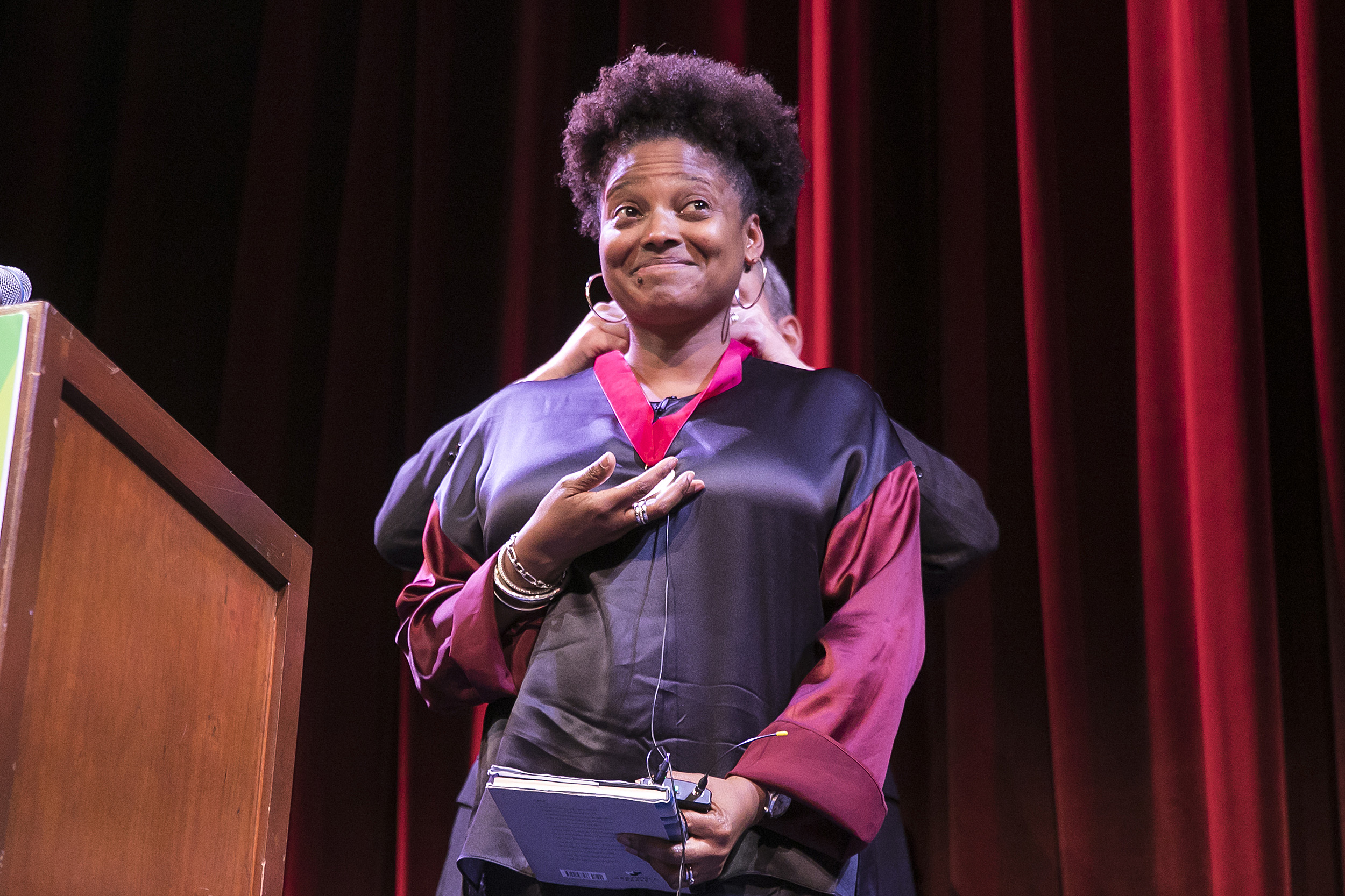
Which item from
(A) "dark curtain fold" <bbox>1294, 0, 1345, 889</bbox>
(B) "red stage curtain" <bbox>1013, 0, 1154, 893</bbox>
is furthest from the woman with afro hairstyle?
(A) "dark curtain fold" <bbox>1294, 0, 1345, 889</bbox>

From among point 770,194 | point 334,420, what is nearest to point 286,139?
point 334,420

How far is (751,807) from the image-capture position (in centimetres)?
108

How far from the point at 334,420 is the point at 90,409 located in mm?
1438

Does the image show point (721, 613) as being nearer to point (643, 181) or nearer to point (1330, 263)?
point (643, 181)

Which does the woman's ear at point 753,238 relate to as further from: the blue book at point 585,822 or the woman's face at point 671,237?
the blue book at point 585,822

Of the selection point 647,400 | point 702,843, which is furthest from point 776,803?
point 647,400

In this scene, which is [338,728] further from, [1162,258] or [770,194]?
[1162,258]

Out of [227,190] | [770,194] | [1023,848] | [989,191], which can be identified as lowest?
[1023,848]

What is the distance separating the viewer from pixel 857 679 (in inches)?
45.4

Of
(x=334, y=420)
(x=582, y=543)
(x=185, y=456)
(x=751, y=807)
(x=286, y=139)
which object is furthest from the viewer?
(x=286, y=139)

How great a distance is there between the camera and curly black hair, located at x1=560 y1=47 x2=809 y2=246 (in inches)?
56.9

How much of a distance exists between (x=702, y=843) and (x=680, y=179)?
2.36 ft

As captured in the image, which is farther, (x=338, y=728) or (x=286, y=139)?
(x=286, y=139)

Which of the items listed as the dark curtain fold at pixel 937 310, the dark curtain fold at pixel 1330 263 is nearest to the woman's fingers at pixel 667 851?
the dark curtain fold at pixel 937 310
